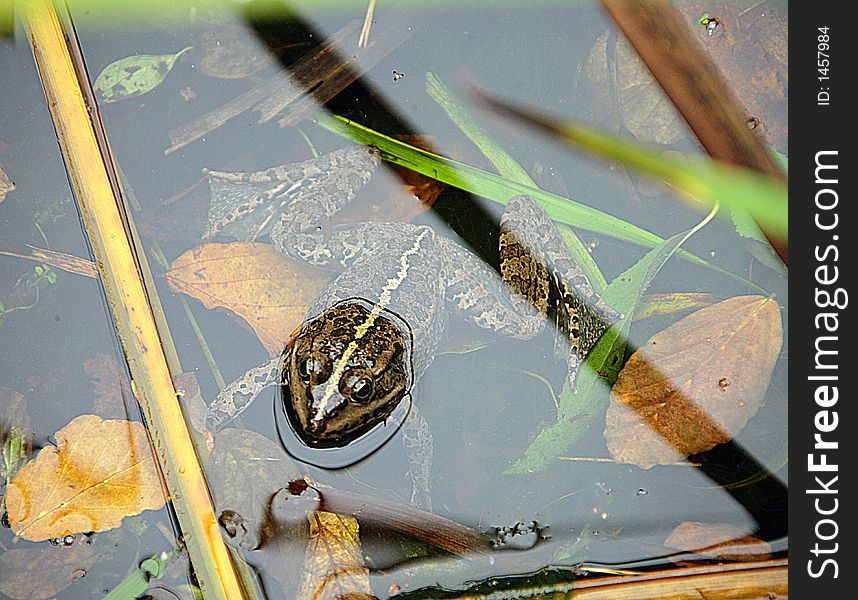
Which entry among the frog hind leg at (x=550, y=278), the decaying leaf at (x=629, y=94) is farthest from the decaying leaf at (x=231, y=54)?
the decaying leaf at (x=629, y=94)

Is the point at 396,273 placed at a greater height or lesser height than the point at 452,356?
greater

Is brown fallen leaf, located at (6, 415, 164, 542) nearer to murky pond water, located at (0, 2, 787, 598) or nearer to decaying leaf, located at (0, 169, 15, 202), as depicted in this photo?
murky pond water, located at (0, 2, 787, 598)

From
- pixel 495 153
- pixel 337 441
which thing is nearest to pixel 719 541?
pixel 337 441

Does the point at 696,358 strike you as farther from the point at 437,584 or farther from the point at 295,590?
the point at 295,590

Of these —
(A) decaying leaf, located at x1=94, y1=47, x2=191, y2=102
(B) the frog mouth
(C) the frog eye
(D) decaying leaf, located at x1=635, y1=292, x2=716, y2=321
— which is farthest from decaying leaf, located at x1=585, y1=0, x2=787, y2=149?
(A) decaying leaf, located at x1=94, y1=47, x2=191, y2=102

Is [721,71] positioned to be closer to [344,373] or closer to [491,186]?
[491,186]

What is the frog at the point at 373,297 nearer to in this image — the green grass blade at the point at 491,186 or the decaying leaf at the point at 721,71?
the green grass blade at the point at 491,186
